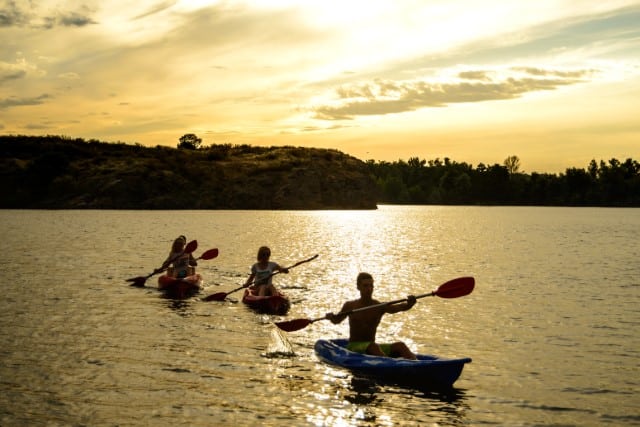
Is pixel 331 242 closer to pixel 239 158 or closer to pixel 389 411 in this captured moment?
pixel 389 411

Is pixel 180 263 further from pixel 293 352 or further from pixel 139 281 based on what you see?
pixel 293 352

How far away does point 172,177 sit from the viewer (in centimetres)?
13000

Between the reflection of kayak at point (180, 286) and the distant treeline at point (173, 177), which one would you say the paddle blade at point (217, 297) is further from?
the distant treeline at point (173, 177)

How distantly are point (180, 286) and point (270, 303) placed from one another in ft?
15.5

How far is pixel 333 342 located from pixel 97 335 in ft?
20.5

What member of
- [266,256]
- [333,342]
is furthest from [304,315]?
[333,342]

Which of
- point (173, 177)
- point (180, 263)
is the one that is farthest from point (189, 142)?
point (180, 263)

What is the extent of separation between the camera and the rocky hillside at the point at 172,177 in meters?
122

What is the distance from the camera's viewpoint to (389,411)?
11.5m

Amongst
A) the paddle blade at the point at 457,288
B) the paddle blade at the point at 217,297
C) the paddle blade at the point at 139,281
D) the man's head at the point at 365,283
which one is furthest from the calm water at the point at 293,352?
the man's head at the point at 365,283

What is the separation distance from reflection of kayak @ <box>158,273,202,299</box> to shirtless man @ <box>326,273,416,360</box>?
1155cm

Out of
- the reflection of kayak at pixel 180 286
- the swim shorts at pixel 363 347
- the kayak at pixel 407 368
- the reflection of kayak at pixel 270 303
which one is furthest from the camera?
the reflection of kayak at pixel 180 286

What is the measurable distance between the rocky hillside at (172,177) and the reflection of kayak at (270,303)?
344 ft

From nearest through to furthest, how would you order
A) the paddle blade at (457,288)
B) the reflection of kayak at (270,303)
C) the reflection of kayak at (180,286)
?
1. the paddle blade at (457,288)
2. the reflection of kayak at (270,303)
3. the reflection of kayak at (180,286)
